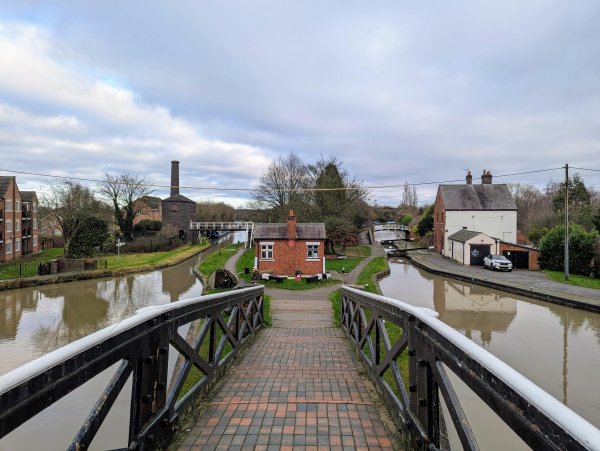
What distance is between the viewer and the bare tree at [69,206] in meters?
26.3

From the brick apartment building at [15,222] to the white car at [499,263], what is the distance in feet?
114

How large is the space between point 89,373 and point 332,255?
29.3 metres

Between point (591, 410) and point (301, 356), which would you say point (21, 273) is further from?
point (591, 410)

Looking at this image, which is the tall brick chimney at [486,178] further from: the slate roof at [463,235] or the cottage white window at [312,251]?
the cottage white window at [312,251]

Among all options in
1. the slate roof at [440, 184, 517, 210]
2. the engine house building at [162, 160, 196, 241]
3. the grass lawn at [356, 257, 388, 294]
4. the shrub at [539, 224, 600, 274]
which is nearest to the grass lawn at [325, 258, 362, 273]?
the grass lawn at [356, 257, 388, 294]

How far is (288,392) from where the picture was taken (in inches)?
153

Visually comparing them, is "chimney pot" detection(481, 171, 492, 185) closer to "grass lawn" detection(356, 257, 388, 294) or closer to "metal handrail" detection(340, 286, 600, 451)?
"grass lawn" detection(356, 257, 388, 294)

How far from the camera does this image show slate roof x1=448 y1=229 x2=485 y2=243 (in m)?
27.8

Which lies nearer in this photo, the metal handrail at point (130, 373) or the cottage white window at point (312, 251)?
the metal handrail at point (130, 373)

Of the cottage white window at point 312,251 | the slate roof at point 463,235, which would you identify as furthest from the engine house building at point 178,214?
the slate roof at point 463,235

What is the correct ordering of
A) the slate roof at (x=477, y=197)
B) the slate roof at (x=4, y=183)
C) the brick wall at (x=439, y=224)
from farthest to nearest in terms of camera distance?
the brick wall at (x=439, y=224)
the slate roof at (x=477, y=197)
the slate roof at (x=4, y=183)

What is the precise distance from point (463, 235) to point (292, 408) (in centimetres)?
2971

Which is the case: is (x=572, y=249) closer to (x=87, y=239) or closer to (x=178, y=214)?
(x=87, y=239)

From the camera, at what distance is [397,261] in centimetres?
3234
